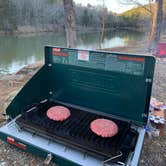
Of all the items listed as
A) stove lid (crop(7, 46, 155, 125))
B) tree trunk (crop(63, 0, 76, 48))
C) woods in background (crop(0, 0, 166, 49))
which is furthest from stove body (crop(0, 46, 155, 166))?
woods in background (crop(0, 0, 166, 49))

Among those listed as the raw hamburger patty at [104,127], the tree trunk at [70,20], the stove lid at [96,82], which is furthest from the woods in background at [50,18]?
the raw hamburger patty at [104,127]

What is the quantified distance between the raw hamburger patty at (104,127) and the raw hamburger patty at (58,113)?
32cm

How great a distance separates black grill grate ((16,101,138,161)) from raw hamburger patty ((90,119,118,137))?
0.04m

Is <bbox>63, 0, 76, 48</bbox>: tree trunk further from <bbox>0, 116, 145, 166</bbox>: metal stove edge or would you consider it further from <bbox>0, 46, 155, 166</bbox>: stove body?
<bbox>0, 116, 145, 166</bbox>: metal stove edge

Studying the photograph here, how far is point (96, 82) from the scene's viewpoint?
195 cm

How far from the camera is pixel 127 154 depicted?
1455 millimetres

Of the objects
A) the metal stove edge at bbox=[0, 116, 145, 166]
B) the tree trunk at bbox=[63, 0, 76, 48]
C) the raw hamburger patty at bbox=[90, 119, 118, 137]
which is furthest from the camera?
the tree trunk at bbox=[63, 0, 76, 48]

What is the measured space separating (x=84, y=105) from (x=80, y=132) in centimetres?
50

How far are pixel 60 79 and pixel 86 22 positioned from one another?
3111 centimetres

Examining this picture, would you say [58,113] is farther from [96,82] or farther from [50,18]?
[50,18]

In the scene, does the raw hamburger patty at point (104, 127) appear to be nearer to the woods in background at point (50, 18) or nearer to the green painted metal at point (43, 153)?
the green painted metal at point (43, 153)

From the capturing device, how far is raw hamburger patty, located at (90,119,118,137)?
5.49 feet

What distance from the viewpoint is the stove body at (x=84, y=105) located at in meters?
1.51

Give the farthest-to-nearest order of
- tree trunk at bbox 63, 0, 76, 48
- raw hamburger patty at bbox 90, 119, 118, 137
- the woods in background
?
the woods in background, tree trunk at bbox 63, 0, 76, 48, raw hamburger patty at bbox 90, 119, 118, 137
